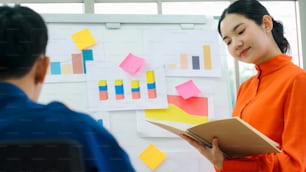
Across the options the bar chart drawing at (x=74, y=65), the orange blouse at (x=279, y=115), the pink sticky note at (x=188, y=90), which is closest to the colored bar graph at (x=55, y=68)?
the bar chart drawing at (x=74, y=65)

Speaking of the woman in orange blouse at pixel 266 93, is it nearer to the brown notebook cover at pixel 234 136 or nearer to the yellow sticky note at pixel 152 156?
the brown notebook cover at pixel 234 136

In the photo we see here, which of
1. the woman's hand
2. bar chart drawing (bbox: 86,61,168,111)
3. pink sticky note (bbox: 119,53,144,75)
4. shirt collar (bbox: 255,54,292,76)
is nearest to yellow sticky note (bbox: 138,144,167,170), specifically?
bar chart drawing (bbox: 86,61,168,111)

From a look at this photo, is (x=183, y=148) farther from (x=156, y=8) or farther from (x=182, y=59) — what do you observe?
(x=156, y=8)

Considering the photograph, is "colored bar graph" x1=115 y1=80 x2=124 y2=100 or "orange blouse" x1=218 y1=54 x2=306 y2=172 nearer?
"orange blouse" x1=218 y1=54 x2=306 y2=172

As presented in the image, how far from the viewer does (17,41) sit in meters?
0.58

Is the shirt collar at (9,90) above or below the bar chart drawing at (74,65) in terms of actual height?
above

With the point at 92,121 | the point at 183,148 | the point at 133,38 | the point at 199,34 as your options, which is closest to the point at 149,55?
the point at 133,38

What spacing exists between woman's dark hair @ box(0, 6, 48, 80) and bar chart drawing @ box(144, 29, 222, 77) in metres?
0.90

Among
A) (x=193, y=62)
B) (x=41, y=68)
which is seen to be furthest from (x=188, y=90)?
(x=41, y=68)

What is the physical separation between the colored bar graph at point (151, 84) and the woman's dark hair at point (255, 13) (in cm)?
38

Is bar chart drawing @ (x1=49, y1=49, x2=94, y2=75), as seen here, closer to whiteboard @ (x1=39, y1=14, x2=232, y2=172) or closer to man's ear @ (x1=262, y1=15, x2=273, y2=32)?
whiteboard @ (x1=39, y1=14, x2=232, y2=172)

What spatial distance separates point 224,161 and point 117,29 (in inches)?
25.8

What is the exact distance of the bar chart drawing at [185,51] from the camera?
1.49m

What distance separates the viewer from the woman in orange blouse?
1010 mm
